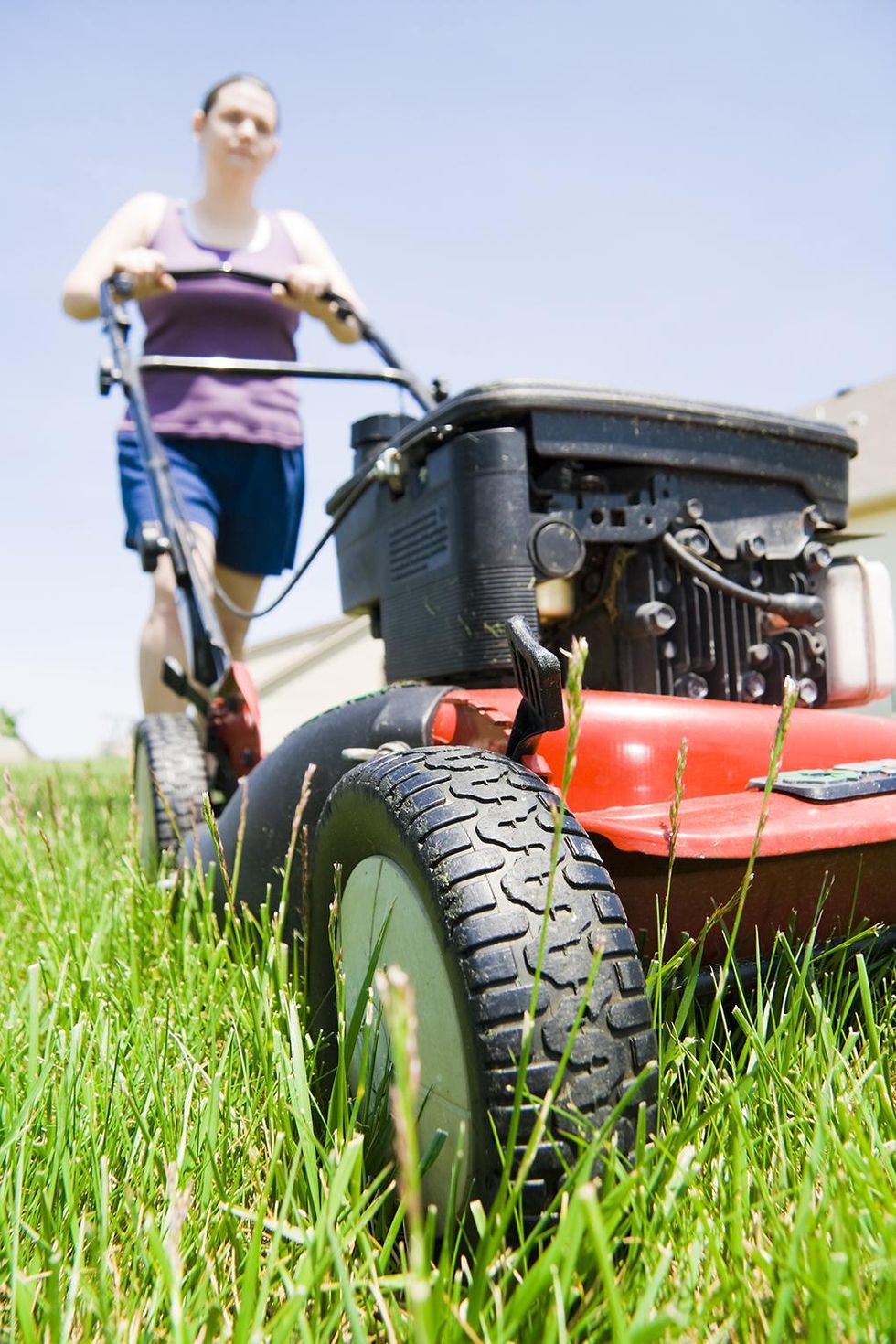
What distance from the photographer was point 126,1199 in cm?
78

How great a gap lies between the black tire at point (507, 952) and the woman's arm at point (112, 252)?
181 cm

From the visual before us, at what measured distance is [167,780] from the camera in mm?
1868

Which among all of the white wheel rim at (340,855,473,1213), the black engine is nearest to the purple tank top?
the black engine

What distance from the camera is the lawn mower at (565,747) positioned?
0.73 meters

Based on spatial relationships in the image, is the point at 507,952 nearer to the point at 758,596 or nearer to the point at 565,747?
the point at 565,747

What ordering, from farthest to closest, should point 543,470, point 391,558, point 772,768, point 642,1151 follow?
point 391,558, point 543,470, point 772,768, point 642,1151

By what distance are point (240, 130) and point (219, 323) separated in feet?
1.40

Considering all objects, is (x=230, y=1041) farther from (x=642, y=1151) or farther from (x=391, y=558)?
→ (x=391, y=558)

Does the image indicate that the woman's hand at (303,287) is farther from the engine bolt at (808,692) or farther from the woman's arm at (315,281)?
the engine bolt at (808,692)

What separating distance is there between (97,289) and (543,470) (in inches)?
58.6

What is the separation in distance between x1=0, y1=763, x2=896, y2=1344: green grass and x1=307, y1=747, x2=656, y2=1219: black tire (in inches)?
1.9

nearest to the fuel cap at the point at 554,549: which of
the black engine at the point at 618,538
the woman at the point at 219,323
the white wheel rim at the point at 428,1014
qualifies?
the black engine at the point at 618,538

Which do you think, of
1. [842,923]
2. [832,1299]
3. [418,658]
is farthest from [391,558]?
[832,1299]

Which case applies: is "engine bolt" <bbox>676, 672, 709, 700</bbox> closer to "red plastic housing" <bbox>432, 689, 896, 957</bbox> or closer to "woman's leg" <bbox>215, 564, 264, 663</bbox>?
"red plastic housing" <bbox>432, 689, 896, 957</bbox>
